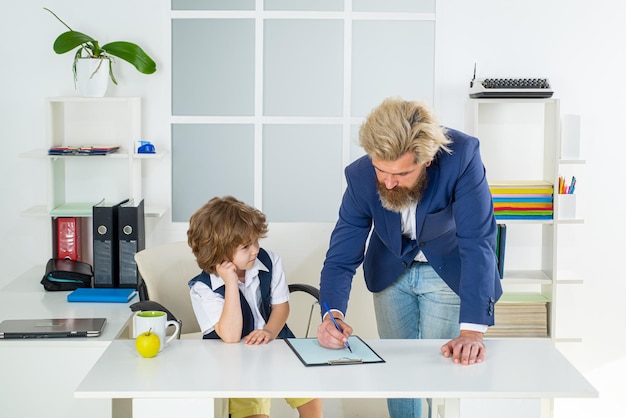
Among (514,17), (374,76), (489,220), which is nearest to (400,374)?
(489,220)

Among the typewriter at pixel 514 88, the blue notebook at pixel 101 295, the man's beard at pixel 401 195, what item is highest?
the typewriter at pixel 514 88

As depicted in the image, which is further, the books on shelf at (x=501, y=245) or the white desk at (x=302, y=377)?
the books on shelf at (x=501, y=245)

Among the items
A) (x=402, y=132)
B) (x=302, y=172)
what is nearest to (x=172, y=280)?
(x=302, y=172)

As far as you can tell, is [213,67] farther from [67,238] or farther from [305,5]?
[67,238]

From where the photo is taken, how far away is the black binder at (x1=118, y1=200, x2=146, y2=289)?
3707 millimetres

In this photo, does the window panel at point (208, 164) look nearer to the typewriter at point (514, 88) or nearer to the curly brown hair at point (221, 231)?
the typewriter at point (514, 88)

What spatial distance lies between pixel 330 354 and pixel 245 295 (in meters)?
0.58

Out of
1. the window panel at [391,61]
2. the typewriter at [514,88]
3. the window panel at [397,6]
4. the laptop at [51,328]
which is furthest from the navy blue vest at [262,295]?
the window panel at [397,6]

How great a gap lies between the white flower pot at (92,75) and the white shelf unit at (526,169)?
1.63 m

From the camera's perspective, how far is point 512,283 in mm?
3941

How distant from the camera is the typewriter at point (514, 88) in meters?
3.79

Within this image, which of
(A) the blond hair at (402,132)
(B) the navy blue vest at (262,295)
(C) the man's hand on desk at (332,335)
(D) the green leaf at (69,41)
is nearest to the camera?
(A) the blond hair at (402,132)

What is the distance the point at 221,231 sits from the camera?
9.32 ft

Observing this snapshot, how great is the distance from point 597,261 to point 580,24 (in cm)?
111
